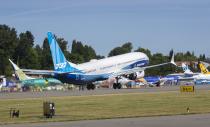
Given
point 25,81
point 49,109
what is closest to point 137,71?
point 25,81

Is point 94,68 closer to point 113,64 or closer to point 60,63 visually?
point 113,64

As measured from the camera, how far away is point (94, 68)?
8269 cm

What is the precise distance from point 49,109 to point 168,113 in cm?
667

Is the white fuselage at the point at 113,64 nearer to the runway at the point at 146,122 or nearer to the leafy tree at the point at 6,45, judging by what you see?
the runway at the point at 146,122

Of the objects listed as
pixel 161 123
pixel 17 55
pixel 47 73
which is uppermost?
pixel 17 55

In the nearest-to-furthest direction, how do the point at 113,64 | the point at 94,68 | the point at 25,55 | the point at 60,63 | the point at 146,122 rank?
the point at 146,122, the point at 60,63, the point at 94,68, the point at 113,64, the point at 25,55

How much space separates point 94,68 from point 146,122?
5496 centimetres

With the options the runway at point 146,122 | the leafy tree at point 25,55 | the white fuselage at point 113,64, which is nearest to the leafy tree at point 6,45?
the leafy tree at point 25,55

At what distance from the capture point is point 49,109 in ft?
105

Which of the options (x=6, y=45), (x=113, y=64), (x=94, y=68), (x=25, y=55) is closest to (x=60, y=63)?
(x=94, y=68)

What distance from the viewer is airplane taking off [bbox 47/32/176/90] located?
263 feet

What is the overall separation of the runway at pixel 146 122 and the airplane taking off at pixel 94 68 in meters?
49.3

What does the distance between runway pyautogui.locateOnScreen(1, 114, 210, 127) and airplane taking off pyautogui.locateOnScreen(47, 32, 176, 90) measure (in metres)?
49.3

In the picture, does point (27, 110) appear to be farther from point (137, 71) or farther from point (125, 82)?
point (125, 82)
